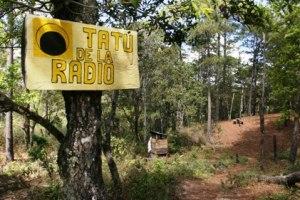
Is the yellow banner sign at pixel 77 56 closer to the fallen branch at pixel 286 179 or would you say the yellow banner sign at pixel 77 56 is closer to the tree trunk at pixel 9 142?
the fallen branch at pixel 286 179

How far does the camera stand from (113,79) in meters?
4.17

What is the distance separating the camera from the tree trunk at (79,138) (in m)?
4.23

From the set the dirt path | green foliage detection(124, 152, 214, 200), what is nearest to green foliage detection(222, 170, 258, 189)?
the dirt path

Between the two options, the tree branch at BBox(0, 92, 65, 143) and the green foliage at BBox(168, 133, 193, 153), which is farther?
the green foliage at BBox(168, 133, 193, 153)

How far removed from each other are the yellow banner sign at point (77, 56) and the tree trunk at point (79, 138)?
29 cm

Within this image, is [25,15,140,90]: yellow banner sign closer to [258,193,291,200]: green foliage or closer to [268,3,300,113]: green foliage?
[258,193,291,200]: green foliage

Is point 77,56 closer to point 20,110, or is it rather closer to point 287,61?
point 20,110

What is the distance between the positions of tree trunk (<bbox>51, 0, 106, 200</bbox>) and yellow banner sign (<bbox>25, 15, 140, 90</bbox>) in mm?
293

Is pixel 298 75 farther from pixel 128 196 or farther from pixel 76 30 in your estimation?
pixel 76 30

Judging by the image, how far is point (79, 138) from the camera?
167 inches

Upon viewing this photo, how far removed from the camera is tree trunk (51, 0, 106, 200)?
13.9 feet

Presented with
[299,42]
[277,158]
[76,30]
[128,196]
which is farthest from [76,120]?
[277,158]

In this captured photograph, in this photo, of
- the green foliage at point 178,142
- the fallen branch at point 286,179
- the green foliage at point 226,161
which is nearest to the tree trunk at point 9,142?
the green foliage at point 226,161

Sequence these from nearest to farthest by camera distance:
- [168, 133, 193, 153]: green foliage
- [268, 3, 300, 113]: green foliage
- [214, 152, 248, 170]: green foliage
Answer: [268, 3, 300, 113]: green foliage < [214, 152, 248, 170]: green foliage < [168, 133, 193, 153]: green foliage
